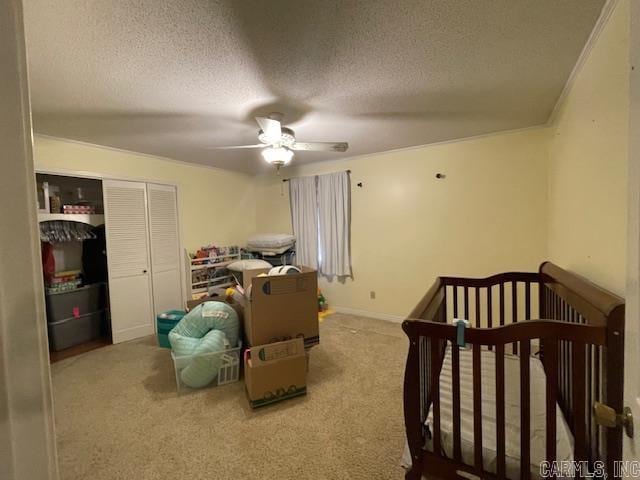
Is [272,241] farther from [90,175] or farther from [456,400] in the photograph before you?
[456,400]

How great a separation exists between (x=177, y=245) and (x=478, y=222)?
381 cm

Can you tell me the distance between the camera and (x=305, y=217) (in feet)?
14.3

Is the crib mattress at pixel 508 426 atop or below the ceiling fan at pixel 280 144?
below

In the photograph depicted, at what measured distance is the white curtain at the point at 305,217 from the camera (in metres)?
4.29

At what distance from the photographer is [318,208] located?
167 inches

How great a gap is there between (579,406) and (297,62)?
6.80 feet

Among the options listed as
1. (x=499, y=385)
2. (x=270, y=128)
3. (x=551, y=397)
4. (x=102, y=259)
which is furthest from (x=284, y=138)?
(x=102, y=259)

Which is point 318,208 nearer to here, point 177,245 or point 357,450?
point 177,245

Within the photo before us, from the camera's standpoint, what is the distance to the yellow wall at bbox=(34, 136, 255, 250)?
112 inches

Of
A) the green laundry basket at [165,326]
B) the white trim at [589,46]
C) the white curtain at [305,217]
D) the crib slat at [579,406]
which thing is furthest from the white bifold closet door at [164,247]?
the white trim at [589,46]

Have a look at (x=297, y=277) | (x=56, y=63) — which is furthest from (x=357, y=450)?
(x=56, y=63)

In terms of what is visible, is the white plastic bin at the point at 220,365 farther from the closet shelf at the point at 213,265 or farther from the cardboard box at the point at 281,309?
the closet shelf at the point at 213,265

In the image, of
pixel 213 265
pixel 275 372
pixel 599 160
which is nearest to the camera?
pixel 599 160

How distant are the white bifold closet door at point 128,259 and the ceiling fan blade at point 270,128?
2.14m
